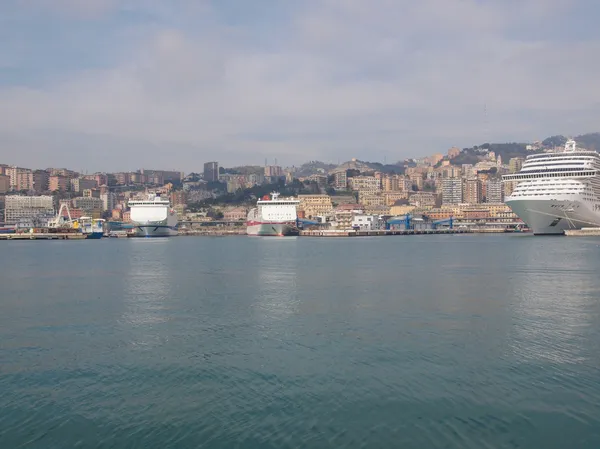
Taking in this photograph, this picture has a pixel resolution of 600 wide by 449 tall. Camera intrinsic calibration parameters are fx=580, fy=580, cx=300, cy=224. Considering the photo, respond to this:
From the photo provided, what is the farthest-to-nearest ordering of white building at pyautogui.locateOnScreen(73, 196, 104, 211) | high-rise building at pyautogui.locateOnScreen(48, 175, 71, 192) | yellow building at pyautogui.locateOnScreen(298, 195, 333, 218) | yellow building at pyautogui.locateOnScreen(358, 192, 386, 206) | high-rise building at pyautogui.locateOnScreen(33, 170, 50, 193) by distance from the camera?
high-rise building at pyautogui.locateOnScreen(48, 175, 71, 192)
high-rise building at pyautogui.locateOnScreen(33, 170, 50, 193)
white building at pyautogui.locateOnScreen(73, 196, 104, 211)
yellow building at pyautogui.locateOnScreen(358, 192, 386, 206)
yellow building at pyautogui.locateOnScreen(298, 195, 333, 218)

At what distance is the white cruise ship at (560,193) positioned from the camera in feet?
157

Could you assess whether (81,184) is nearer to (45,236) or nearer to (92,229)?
(92,229)

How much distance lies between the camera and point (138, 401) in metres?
7.71

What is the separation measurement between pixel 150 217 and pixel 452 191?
8429cm

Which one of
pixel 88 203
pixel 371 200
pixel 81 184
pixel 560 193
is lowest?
pixel 560 193

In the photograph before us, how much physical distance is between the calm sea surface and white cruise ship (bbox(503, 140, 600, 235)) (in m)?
32.9

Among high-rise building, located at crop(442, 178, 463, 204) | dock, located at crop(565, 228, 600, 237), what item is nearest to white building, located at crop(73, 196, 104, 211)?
high-rise building, located at crop(442, 178, 463, 204)

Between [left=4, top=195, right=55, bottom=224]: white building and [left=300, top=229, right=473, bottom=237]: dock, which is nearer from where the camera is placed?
[left=300, top=229, right=473, bottom=237]: dock

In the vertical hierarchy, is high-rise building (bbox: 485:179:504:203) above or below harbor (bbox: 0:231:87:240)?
above

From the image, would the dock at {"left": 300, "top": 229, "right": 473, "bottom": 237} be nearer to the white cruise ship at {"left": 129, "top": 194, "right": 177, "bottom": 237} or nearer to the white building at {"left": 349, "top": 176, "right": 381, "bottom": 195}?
the white cruise ship at {"left": 129, "top": 194, "right": 177, "bottom": 237}

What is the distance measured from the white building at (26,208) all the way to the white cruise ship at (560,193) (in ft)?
309

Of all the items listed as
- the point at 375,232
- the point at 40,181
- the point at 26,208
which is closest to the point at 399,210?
the point at 375,232

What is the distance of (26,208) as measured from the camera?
120312mm

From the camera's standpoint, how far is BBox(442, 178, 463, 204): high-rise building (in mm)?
136250
